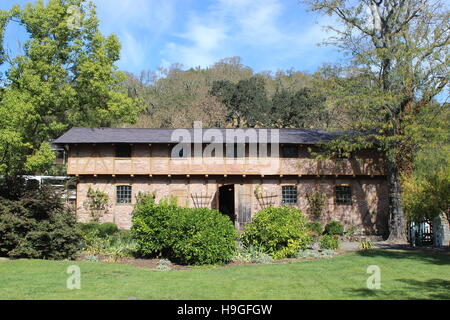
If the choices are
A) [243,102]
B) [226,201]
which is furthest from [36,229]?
[243,102]

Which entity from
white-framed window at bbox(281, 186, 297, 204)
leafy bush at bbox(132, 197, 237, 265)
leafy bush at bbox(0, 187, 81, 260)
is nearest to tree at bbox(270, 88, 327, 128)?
white-framed window at bbox(281, 186, 297, 204)

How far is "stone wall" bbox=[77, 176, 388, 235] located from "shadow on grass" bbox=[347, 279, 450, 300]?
645 inches

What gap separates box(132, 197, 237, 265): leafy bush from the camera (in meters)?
14.3

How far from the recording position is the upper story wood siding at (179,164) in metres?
25.8

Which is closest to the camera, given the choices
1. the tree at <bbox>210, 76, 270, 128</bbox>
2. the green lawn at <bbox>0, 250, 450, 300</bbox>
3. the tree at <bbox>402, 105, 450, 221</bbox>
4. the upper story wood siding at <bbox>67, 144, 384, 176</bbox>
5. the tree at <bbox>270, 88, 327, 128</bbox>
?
the green lawn at <bbox>0, 250, 450, 300</bbox>

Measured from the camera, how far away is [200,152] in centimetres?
2614

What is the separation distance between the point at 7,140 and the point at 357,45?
62.9 feet

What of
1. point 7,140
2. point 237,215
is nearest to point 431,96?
point 237,215

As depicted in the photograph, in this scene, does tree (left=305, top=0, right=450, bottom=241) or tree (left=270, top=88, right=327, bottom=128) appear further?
tree (left=270, top=88, right=327, bottom=128)

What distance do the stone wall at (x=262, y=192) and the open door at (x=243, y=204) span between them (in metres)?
0.07

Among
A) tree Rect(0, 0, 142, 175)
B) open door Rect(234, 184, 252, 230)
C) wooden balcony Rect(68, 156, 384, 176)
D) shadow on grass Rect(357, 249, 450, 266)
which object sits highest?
tree Rect(0, 0, 142, 175)

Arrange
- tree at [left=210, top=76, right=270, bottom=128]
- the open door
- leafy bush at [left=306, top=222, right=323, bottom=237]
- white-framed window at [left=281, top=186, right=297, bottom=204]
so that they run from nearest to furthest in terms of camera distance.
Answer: leafy bush at [left=306, top=222, right=323, bottom=237] < the open door < white-framed window at [left=281, top=186, right=297, bottom=204] < tree at [left=210, top=76, right=270, bottom=128]

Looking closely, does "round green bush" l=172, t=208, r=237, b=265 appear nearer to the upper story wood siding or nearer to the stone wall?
the upper story wood siding
